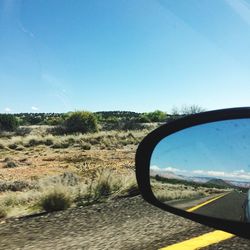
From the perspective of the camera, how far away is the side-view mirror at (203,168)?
223cm

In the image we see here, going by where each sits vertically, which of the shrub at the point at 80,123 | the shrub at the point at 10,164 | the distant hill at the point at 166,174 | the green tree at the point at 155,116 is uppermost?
the green tree at the point at 155,116

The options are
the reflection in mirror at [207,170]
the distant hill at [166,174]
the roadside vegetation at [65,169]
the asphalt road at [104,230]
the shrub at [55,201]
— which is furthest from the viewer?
the roadside vegetation at [65,169]

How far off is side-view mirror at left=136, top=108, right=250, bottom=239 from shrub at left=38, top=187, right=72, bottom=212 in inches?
148

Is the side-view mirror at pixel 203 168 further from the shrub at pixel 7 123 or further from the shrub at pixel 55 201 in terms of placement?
the shrub at pixel 7 123

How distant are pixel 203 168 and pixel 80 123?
189 feet

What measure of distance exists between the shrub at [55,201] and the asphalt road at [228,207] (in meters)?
4.19

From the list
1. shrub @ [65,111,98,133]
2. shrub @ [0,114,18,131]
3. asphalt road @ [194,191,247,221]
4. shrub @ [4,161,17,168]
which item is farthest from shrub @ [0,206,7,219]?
shrub @ [0,114,18,131]

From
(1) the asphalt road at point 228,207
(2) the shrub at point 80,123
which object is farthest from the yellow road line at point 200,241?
(2) the shrub at point 80,123

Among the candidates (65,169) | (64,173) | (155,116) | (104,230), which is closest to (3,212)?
(104,230)

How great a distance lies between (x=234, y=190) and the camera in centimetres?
226

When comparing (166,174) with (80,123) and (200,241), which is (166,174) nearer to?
(200,241)

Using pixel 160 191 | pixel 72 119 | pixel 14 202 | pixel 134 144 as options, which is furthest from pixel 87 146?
pixel 160 191

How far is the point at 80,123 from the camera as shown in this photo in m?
59.8

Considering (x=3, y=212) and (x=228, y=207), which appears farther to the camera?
(x=3, y=212)
